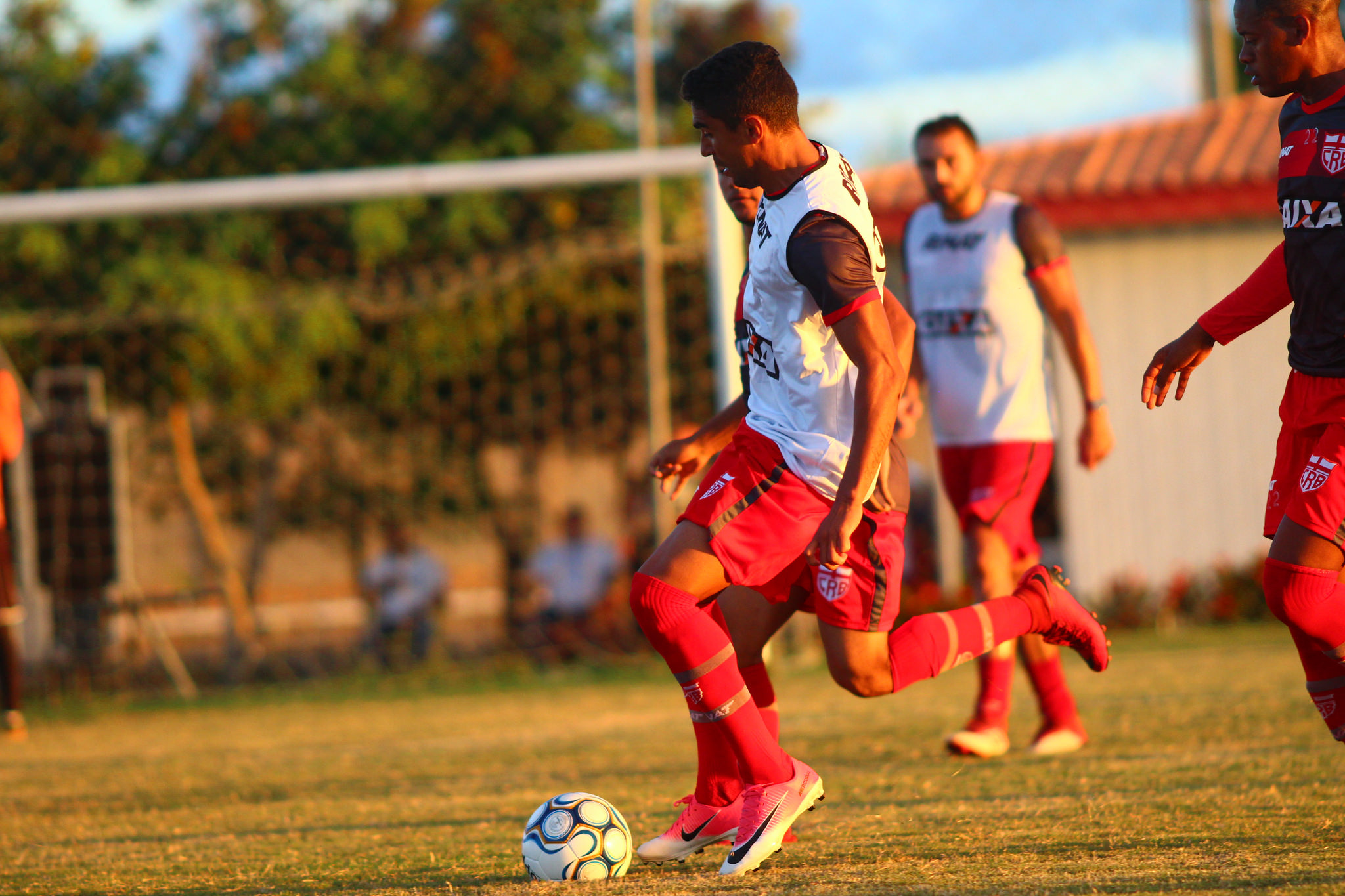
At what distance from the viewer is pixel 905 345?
3.48 m

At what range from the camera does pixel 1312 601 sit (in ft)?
10.3

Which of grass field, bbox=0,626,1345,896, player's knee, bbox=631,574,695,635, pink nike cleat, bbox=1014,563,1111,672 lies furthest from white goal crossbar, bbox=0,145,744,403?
player's knee, bbox=631,574,695,635

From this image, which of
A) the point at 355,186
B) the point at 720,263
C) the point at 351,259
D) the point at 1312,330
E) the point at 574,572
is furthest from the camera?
the point at 351,259

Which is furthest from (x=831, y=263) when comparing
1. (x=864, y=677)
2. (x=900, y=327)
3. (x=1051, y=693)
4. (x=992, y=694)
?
(x=1051, y=693)

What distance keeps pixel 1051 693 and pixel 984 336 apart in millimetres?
1343

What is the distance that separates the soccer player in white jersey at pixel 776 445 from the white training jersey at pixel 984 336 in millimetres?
1804

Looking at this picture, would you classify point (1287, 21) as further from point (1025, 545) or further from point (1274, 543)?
point (1025, 545)

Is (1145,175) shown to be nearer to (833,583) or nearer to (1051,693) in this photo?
(1051,693)

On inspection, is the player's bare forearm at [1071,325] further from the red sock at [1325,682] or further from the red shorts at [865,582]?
the red shorts at [865,582]

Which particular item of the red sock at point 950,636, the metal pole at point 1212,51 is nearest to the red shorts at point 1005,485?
the red sock at point 950,636

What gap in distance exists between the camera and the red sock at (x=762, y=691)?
12.1 feet

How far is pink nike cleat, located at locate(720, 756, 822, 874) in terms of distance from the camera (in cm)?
315

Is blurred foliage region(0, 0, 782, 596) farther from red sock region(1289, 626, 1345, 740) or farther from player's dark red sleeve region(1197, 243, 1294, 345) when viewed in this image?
red sock region(1289, 626, 1345, 740)

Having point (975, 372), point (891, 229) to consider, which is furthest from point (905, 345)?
point (891, 229)
